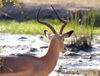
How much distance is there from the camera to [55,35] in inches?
189

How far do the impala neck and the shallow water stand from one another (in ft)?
7.45

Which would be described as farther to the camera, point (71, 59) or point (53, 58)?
point (71, 59)

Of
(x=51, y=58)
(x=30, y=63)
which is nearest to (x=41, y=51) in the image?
(x=51, y=58)

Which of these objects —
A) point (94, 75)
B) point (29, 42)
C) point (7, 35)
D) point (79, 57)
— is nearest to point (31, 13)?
point (7, 35)

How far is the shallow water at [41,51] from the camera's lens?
23.9 ft

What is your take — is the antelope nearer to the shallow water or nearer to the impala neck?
the impala neck

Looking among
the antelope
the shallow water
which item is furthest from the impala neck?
the shallow water

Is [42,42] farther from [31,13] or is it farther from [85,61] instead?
[31,13]

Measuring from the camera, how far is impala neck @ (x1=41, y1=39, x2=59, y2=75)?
176 inches

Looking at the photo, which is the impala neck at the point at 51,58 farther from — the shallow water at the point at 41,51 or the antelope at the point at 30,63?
the shallow water at the point at 41,51

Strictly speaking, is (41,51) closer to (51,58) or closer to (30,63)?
(51,58)

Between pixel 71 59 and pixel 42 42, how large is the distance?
10.4 feet

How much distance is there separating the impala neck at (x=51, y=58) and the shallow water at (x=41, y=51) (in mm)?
2271

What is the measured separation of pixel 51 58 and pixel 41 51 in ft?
15.2
